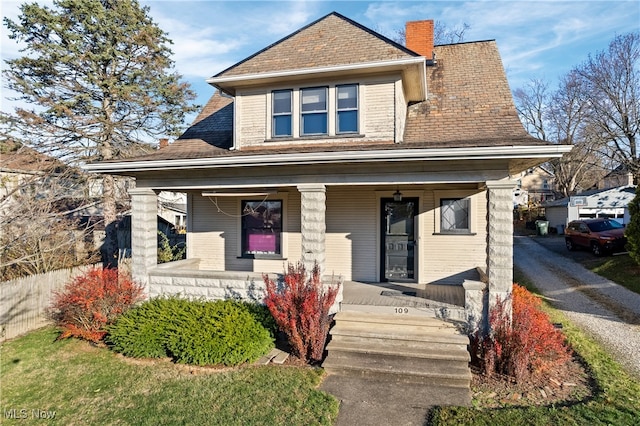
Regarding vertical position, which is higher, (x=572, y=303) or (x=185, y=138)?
(x=185, y=138)

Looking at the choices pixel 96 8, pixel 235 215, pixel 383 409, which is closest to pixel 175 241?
pixel 235 215

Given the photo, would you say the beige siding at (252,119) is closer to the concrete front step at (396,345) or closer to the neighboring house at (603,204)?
the concrete front step at (396,345)

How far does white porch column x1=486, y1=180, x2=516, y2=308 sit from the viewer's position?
646 centimetres

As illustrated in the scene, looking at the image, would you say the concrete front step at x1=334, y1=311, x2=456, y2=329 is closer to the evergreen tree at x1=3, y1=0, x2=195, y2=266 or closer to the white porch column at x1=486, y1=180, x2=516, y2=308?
the white porch column at x1=486, y1=180, x2=516, y2=308

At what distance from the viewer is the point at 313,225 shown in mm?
7488

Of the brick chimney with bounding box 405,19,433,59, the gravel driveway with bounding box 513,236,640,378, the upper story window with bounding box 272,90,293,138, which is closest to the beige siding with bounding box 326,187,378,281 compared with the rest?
the upper story window with bounding box 272,90,293,138

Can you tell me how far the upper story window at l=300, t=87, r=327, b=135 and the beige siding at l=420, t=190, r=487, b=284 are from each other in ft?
10.8

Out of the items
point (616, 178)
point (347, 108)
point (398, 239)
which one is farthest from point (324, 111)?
point (616, 178)

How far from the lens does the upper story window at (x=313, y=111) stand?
847 cm

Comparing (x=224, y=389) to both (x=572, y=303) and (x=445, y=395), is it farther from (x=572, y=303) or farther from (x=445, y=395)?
(x=572, y=303)

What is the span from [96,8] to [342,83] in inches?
555

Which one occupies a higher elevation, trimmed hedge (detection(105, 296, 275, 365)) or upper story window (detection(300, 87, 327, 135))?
upper story window (detection(300, 87, 327, 135))

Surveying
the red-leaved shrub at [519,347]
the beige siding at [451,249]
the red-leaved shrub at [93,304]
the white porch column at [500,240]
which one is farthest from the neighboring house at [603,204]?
the red-leaved shrub at [93,304]

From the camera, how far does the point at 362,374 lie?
573 cm
